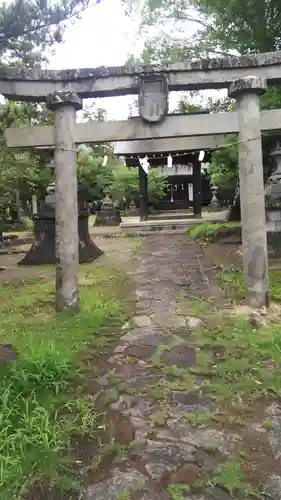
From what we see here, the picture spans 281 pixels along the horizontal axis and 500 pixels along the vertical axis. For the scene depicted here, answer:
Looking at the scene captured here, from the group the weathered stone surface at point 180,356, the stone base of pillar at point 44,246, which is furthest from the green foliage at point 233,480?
the stone base of pillar at point 44,246

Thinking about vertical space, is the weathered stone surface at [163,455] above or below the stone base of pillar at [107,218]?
below

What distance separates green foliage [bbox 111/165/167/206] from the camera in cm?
2770

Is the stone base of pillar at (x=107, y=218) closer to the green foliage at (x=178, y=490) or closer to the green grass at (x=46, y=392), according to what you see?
the green grass at (x=46, y=392)

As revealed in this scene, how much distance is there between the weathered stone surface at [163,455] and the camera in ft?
8.63

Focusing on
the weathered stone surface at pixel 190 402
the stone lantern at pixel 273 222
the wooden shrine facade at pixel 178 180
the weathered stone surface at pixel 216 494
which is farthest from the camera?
the wooden shrine facade at pixel 178 180

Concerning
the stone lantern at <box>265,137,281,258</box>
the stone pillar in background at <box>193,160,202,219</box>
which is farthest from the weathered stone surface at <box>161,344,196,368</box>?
the stone pillar in background at <box>193,160,202,219</box>

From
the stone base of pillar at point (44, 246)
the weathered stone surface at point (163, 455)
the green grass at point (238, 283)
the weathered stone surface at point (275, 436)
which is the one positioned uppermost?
the stone base of pillar at point (44, 246)

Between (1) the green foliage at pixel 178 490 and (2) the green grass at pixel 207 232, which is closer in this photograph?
(1) the green foliage at pixel 178 490

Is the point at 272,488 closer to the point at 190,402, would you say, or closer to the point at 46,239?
the point at 190,402

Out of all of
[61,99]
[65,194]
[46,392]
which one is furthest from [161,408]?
[61,99]

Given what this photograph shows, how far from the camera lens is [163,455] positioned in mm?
2771

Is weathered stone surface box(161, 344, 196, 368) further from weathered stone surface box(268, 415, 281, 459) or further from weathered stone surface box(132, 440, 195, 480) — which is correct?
weathered stone surface box(132, 440, 195, 480)

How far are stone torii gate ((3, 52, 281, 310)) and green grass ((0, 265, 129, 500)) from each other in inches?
26.1

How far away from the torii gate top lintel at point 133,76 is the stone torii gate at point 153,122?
0.01m
